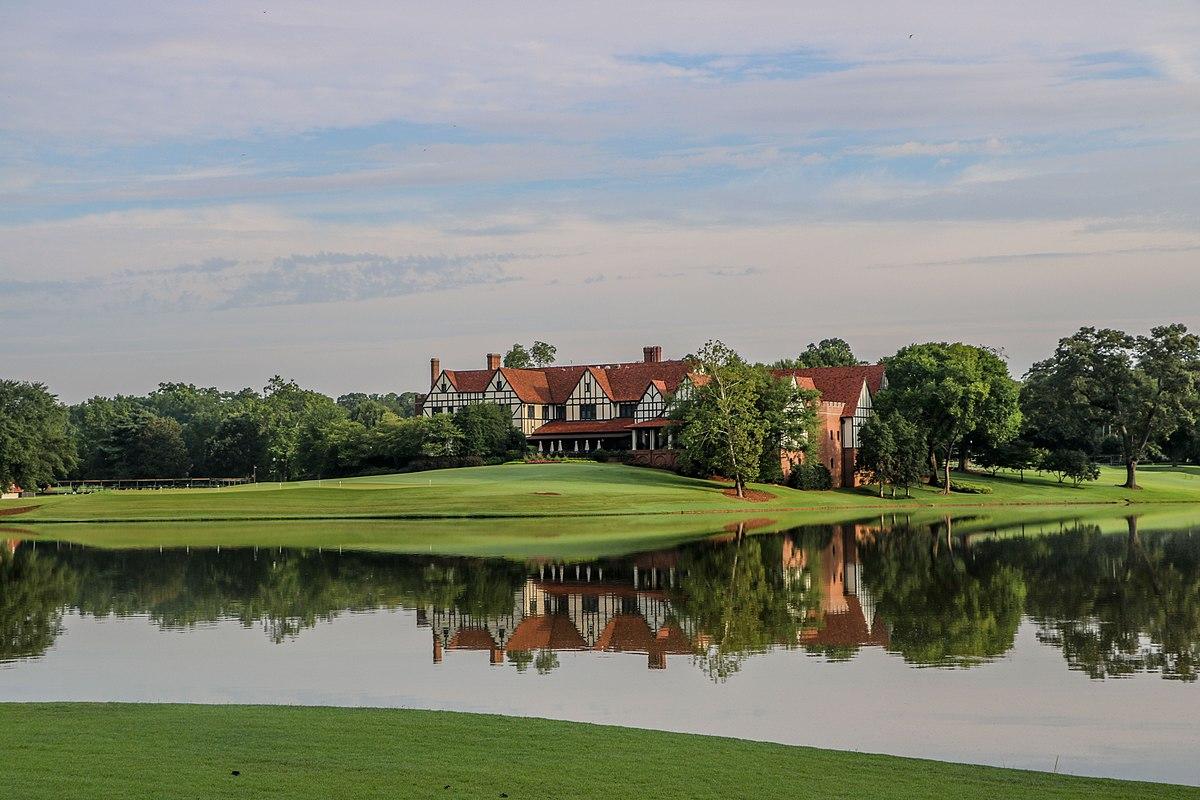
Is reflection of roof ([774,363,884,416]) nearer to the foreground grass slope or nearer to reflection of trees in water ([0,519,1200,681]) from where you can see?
the foreground grass slope

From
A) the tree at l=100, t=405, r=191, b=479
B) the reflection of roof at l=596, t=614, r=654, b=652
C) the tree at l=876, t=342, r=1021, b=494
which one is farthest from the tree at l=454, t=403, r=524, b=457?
the reflection of roof at l=596, t=614, r=654, b=652

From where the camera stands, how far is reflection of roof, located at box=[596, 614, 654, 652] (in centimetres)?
2673

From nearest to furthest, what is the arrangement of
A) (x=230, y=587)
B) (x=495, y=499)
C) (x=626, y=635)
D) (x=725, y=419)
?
(x=626, y=635) < (x=230, y=587) < (x=495, y=499) < (x=725, y=419)

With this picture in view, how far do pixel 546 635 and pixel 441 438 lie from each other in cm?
8039

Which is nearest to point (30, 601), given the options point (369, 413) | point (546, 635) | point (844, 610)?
point (546, 635)

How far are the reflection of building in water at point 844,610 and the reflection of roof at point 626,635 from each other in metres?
3.17

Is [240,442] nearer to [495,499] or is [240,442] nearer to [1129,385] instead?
[495,499]

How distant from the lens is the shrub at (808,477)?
9438 cm

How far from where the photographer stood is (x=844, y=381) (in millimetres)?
108750

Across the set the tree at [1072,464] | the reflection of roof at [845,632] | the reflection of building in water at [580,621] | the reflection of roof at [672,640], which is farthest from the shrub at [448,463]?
the reflection of roof at [672,640]

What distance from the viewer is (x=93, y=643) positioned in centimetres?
2817

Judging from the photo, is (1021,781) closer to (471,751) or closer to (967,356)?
(471,751)

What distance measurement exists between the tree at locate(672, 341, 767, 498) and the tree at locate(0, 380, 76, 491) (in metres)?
48.5

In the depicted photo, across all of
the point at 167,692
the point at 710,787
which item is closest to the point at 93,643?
the point at 167,692
